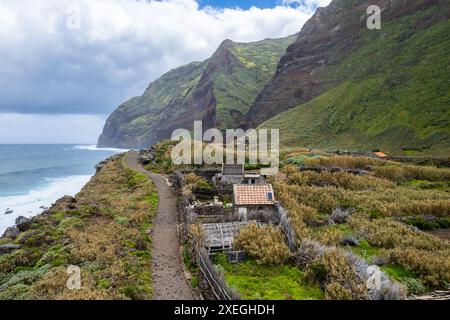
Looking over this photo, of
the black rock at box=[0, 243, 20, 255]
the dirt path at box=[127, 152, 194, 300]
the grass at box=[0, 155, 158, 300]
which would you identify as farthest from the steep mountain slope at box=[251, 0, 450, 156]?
the black rock at box=[0, 243, 20, 255]

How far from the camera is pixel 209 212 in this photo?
23.0 metres

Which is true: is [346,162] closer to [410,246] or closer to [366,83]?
[410,246]

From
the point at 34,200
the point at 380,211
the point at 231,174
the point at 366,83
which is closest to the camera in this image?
the point at 380,211

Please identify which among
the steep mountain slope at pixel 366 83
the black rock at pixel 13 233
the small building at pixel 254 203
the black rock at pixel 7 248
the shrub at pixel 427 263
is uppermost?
the steep mountain slope at pixel 366 83

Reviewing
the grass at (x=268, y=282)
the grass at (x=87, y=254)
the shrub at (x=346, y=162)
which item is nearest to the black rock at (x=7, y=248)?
the grass at (x=87, y=254)

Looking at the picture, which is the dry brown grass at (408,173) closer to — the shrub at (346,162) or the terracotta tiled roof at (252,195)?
the shrub at (346,162)

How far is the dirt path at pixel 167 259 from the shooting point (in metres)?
14.2

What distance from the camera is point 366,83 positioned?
293 feet

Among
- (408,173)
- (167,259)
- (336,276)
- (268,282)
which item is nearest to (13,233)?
(167,259)

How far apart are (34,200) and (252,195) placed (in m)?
48.3

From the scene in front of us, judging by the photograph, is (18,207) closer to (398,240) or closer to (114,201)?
(114,201)

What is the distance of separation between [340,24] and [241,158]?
89.3m

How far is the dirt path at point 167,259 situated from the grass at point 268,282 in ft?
6.53
